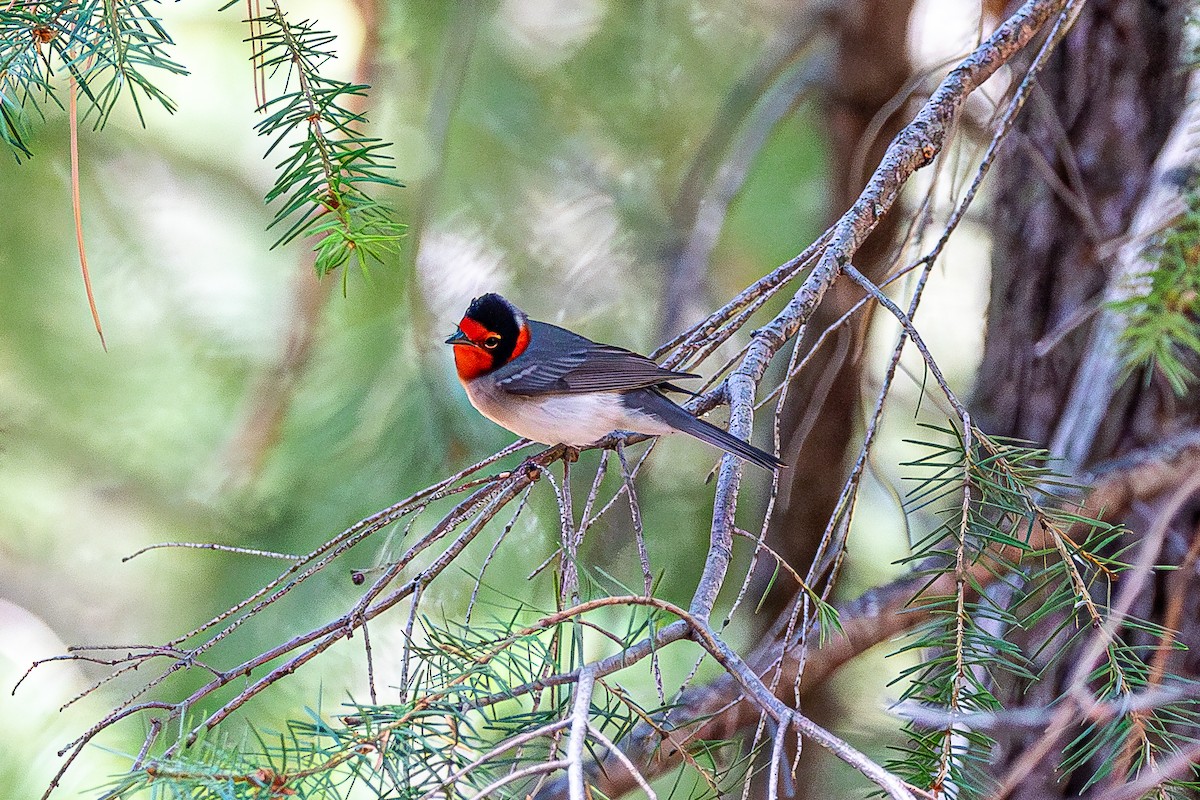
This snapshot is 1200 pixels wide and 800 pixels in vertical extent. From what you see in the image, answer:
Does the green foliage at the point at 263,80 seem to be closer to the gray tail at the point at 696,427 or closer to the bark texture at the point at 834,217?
the gray tail at the point at 696,427

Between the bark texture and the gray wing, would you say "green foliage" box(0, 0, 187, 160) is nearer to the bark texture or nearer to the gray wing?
the gray wing

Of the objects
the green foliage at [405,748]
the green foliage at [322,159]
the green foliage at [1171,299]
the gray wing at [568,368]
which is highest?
the gray wing at [568,368]

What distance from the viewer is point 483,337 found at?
2.18 m

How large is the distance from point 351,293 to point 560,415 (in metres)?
0.63

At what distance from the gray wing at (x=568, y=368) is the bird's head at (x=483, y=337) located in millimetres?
37

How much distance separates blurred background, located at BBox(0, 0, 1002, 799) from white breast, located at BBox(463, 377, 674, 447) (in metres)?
0.20

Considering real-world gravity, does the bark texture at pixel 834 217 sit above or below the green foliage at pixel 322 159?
above

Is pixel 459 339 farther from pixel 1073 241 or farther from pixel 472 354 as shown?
pixel 1073 241

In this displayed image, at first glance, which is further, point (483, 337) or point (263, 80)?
point (483, 337)

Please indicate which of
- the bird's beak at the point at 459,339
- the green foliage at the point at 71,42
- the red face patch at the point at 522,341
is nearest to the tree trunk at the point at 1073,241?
the red face patch at the point at 522,341

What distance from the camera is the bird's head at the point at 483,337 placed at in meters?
2.16

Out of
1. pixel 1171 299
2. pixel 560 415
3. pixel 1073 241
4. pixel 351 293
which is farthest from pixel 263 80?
pixel 1073 241

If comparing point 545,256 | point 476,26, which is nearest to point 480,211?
point 545,256

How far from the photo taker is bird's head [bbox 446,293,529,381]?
216 centimetres
